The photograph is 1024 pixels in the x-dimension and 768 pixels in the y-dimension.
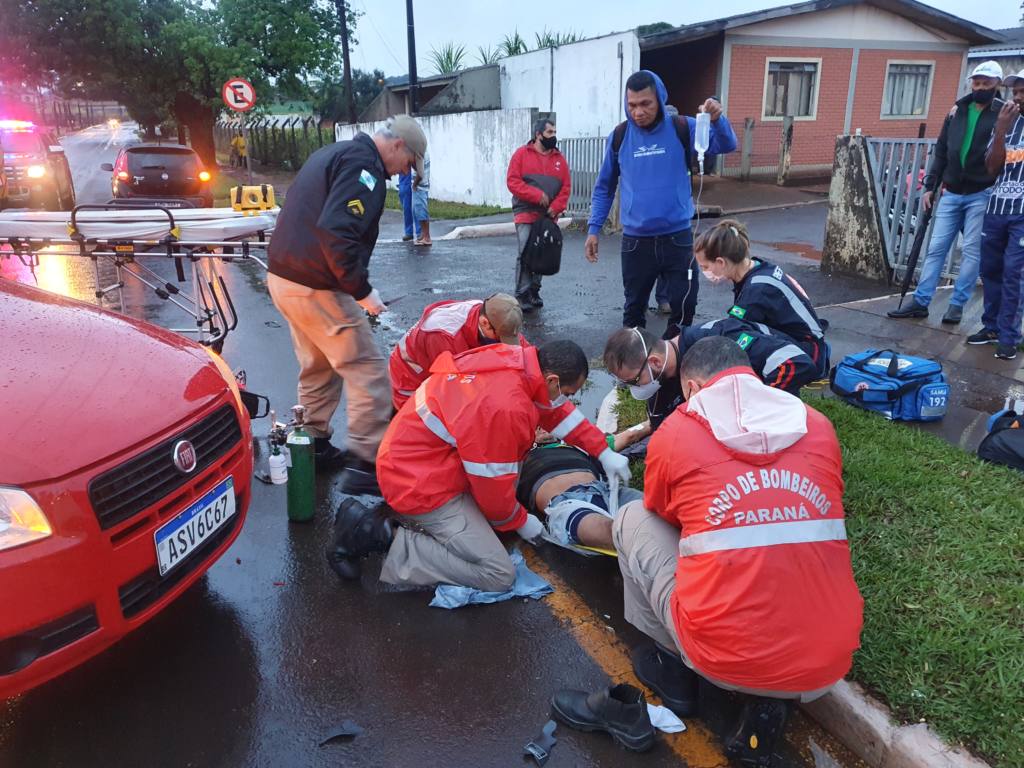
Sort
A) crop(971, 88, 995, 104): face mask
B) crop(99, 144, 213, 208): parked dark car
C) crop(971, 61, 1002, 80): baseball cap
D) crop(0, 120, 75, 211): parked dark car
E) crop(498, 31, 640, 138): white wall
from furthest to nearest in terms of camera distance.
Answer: crop(498, 31, 640, 138): white wall → crop(0, 120, 75, 211): parked dark car → crop(99, 144, 213, 208): parked dark car → crop(971, 88, 995, 104): face mask → crop(971, 61, 1002, 80): baseball cap

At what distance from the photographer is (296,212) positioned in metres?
4.00

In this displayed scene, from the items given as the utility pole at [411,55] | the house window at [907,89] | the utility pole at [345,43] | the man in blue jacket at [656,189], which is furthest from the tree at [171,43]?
the man in blue jacket at [656,189]

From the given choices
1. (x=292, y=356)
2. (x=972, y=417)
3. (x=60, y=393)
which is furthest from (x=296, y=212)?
(x=972, y=417)

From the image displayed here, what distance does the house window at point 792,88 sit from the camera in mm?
19453

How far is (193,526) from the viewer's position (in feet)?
8.84

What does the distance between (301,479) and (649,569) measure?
1.92 meters

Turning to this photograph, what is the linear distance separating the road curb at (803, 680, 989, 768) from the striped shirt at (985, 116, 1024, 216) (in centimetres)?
445

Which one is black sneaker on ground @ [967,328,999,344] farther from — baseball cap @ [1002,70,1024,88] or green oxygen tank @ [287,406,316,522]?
green oxygen tank @ [287,406,316,522]

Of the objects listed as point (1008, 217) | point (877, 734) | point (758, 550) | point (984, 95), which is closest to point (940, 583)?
point (877, 734)

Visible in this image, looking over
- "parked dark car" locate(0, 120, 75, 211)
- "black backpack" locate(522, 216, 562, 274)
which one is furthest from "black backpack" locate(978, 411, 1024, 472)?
"parked dark car" locate(0, 120, 75, 211)

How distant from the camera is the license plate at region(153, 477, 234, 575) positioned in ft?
8.34

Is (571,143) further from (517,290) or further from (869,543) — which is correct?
(869,543)

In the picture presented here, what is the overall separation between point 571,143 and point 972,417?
11.6 metres

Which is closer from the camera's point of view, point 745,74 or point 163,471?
point 163,471
